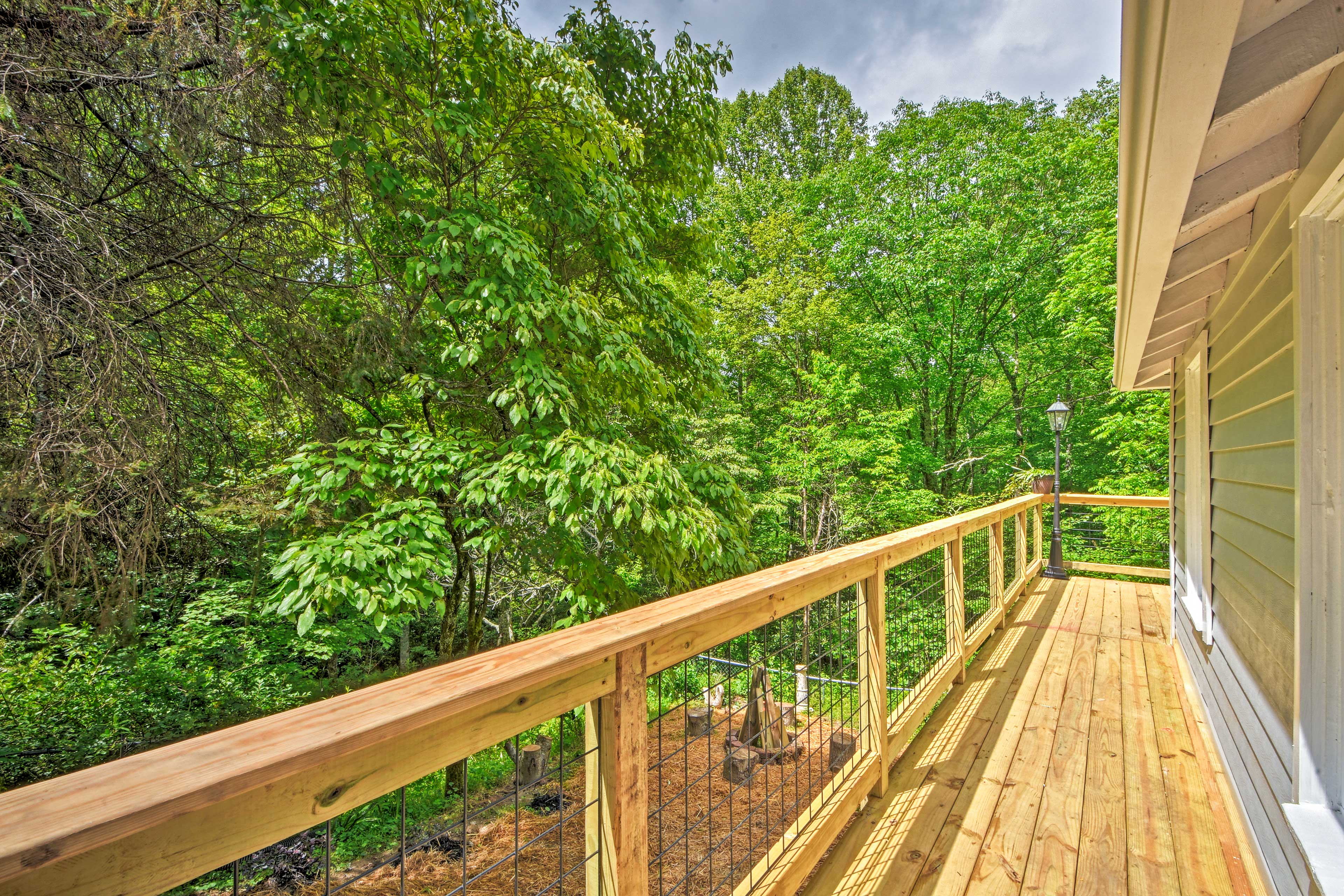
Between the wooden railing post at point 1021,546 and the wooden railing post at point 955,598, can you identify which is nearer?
the wooden railing post at point 955,598

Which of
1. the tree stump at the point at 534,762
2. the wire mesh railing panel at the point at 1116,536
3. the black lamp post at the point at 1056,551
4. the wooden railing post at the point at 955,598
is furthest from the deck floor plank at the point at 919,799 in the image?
the wire mesh railing panel at the point at 1116,536

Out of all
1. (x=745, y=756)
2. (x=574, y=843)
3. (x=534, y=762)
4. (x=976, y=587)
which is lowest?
(x=574, y=843)

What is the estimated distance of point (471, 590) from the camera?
5.63 meters

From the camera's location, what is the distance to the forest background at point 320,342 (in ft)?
9.61

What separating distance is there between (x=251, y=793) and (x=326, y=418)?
4.01m

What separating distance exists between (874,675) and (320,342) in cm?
405

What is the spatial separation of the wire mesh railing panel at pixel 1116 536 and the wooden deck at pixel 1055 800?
4897 mm

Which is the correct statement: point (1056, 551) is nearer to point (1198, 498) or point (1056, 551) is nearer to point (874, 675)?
Result: point (1198, 498)

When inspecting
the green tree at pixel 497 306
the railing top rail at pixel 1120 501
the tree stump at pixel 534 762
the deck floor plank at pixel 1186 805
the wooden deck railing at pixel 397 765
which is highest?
the green tree at pixel 497 306

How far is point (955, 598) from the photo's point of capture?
324cm

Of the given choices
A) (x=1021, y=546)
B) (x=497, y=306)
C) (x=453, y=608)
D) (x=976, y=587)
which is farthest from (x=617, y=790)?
(x=1021, y=546)

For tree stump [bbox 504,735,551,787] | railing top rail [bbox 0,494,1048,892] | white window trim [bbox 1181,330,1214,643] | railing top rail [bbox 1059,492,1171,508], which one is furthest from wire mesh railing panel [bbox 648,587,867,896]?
railing top rail [bbox 1059,492,1171,508]

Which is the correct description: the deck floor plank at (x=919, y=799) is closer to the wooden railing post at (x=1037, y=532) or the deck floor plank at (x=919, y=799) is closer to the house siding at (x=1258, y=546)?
the house siding at (x=1258, y=546)

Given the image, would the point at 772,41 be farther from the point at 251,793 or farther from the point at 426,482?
the point at 251,793
